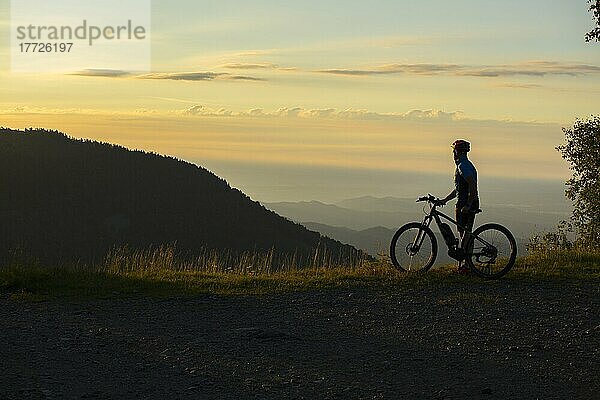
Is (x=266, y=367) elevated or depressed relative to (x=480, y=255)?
depressed

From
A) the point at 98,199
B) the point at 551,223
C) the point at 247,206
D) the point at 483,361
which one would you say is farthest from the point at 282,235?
the point at 483,361

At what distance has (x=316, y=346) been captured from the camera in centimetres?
1001

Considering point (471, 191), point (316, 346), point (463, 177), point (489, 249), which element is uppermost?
point (463, 177)

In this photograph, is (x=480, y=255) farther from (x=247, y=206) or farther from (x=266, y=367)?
(x=247, y=206)

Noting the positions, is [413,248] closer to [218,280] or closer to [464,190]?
[464,190]

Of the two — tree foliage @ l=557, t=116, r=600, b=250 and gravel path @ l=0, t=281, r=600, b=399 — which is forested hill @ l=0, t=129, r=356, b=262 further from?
gravel path @ l=0, t=281, r=600, b=399

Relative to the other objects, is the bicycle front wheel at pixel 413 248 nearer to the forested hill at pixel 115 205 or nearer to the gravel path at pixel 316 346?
the gravel path at pixel 316 346

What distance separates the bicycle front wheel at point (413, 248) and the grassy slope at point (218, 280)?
0.23m

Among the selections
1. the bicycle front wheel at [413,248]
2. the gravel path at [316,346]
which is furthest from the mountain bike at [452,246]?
the gravel path at [316,346]

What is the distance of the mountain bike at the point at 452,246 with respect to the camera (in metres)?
14.2

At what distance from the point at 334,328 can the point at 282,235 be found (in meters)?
56.2

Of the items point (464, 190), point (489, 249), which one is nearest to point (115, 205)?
point (464, 190)

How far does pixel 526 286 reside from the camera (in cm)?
1357

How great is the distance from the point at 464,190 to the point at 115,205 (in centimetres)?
5669
